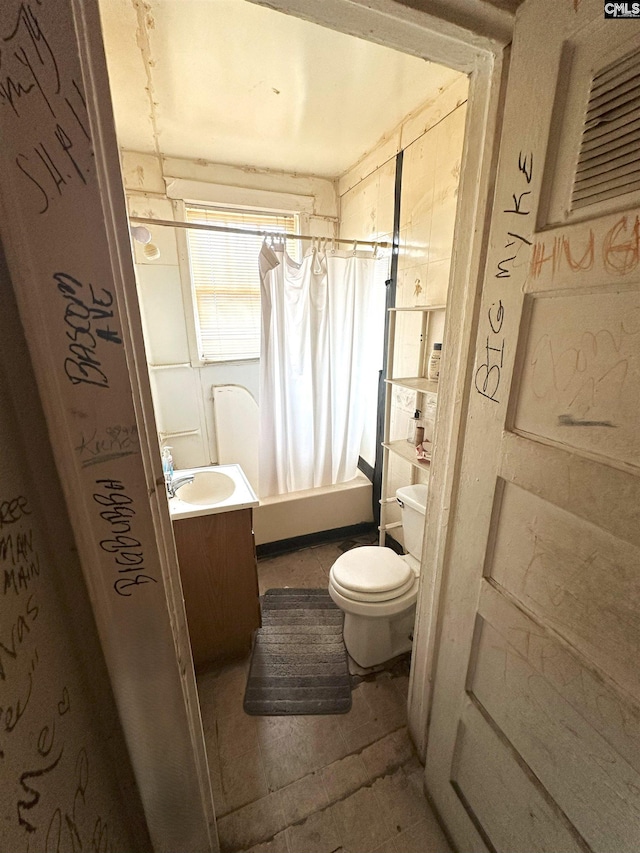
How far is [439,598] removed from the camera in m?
0.97

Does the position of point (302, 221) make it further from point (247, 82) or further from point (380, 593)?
point (380, 593)

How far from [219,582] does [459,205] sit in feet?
5.27

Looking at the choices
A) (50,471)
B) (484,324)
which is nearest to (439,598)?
(484,324)

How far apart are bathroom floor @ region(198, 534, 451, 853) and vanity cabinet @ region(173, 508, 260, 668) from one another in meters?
0.16

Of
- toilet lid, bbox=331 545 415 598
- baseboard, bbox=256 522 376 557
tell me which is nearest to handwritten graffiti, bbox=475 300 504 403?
toilet lid, bbox=331 545 415 598

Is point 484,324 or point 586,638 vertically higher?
point 484,324

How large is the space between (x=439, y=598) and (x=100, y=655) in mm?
853

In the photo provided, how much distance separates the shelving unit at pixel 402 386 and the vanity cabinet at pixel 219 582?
0.87 m

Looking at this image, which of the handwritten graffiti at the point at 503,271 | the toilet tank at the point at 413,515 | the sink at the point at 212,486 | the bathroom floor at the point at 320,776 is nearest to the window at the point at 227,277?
the sink at the point at 212,486

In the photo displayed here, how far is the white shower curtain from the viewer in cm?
203

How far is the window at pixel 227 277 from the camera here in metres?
2.21

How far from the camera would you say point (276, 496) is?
2307mm

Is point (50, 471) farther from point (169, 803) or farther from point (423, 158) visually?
point (423, 158)

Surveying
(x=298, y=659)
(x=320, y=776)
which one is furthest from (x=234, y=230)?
(x=320, y=776)
